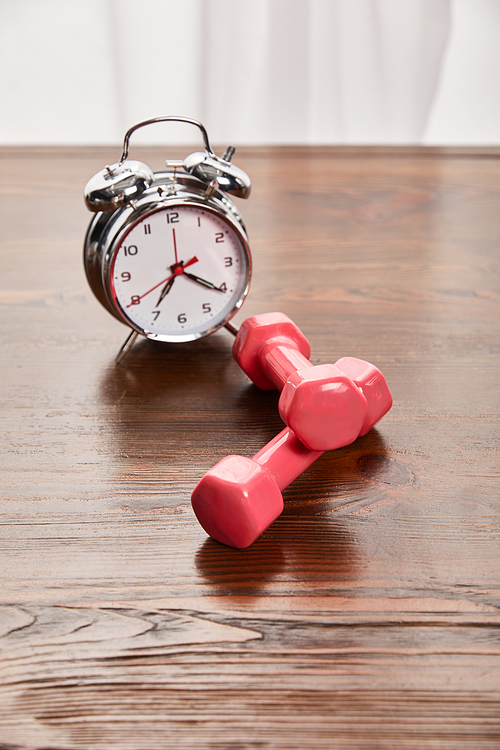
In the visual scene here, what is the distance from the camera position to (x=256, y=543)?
→ 50 centimetres

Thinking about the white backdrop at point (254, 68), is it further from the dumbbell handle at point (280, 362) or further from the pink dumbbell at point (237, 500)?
the pink dumbbell at point (237, 500)

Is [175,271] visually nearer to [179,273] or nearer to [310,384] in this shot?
[179,273]

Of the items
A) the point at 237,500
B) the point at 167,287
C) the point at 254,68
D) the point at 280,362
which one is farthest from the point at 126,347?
the point at 254,68

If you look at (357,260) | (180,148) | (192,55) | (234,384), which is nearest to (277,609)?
(234,384)

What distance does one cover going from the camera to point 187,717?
0.39 metres

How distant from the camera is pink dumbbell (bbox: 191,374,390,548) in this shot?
0.47m

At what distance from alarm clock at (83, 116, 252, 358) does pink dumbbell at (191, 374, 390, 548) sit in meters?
0.27

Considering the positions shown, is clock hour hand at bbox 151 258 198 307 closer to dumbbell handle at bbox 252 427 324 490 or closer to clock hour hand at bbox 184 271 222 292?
clock hour hand at bbox 184 271 222 292

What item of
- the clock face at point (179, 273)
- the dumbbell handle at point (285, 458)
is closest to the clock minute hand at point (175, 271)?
the clock face at point (179, 273)

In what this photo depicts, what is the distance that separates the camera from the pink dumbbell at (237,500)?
472 mm

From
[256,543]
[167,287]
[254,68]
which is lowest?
[256,543]

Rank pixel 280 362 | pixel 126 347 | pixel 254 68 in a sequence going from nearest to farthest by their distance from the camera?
pixel 280 362 → pixel 126 347 → pixel 254 68

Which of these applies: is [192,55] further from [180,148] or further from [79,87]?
[180,148]

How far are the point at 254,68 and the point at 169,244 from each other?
138cm
